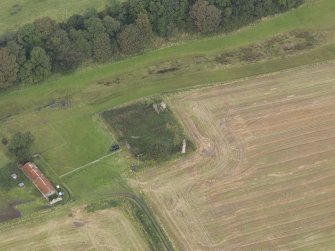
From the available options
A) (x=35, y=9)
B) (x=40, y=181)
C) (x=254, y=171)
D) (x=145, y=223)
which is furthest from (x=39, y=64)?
(x=254, y=171)

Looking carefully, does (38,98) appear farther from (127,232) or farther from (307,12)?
(307,12)

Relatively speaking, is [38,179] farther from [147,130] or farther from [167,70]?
[167,70]

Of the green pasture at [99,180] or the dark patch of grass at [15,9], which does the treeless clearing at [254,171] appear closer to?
the green pasture at [99,180]

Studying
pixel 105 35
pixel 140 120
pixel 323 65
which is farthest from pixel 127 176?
pixel 323 65

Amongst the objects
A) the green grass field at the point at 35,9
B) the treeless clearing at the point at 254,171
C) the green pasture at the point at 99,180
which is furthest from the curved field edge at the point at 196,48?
the green pasture at the point at 99,180

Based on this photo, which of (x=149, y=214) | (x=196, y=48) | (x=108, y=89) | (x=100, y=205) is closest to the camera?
(x=149, y=214)
